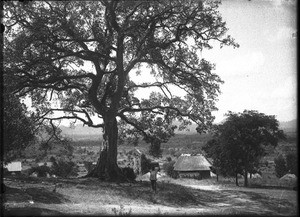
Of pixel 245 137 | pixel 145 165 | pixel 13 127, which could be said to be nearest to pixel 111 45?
pixel 13 127

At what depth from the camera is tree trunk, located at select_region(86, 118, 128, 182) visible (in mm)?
22359

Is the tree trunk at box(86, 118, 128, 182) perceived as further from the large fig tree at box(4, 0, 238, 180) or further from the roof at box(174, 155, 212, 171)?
the roof at box(174, 155, 212, 171)

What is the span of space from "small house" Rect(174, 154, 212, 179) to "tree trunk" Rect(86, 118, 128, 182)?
3572cm

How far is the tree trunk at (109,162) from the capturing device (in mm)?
22359

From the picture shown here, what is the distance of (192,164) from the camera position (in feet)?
194

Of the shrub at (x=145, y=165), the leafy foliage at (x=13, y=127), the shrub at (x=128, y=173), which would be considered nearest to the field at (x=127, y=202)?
the leafy foliage at (x=13, y=127)

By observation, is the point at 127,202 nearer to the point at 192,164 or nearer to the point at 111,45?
the point at 111,45

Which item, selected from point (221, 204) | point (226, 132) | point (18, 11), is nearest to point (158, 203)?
point (221, 204)

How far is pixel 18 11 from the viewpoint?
1830 centimetres

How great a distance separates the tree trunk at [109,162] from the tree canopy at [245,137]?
12.6 metres

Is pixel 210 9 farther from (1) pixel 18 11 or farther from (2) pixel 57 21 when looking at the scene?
(1) pixel 18 11

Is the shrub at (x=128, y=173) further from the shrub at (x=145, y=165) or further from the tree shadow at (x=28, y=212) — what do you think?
the shrub at (x=145, y=165)

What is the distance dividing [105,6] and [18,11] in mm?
5505

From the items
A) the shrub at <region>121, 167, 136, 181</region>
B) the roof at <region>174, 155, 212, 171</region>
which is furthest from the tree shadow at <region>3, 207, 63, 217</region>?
the roof at <region>174, 155, 212, 171</region>
